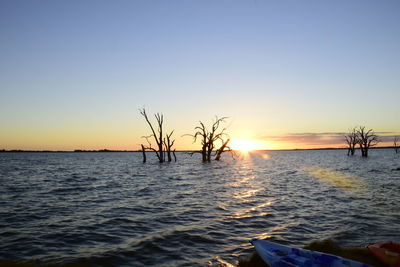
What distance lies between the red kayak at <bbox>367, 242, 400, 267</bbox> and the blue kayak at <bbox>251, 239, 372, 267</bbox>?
0.99 m

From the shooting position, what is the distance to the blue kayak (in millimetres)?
4520

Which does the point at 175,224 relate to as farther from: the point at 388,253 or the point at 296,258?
the point at 388,253

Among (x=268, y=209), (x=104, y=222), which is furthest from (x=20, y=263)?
(x=268, y=209)

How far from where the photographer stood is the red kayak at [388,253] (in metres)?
4.98

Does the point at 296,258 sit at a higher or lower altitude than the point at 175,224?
higher

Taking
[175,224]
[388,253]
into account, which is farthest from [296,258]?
[175,224]

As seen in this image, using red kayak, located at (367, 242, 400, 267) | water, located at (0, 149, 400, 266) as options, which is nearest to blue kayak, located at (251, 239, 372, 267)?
red kayak, located at (367, 242, 400, 267)

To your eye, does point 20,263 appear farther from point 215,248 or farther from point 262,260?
point 262,260

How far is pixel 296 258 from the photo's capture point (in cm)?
475

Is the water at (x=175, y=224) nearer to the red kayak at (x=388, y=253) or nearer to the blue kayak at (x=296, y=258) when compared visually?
the blue kayak at (x=296, y=258)

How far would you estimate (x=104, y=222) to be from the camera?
9.29m

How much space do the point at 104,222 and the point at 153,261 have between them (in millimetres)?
3985

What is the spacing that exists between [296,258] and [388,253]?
194cm

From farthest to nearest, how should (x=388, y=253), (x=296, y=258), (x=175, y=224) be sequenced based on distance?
(x=175, y=224) < (x=388, y=253) < (x=296, y=258)
